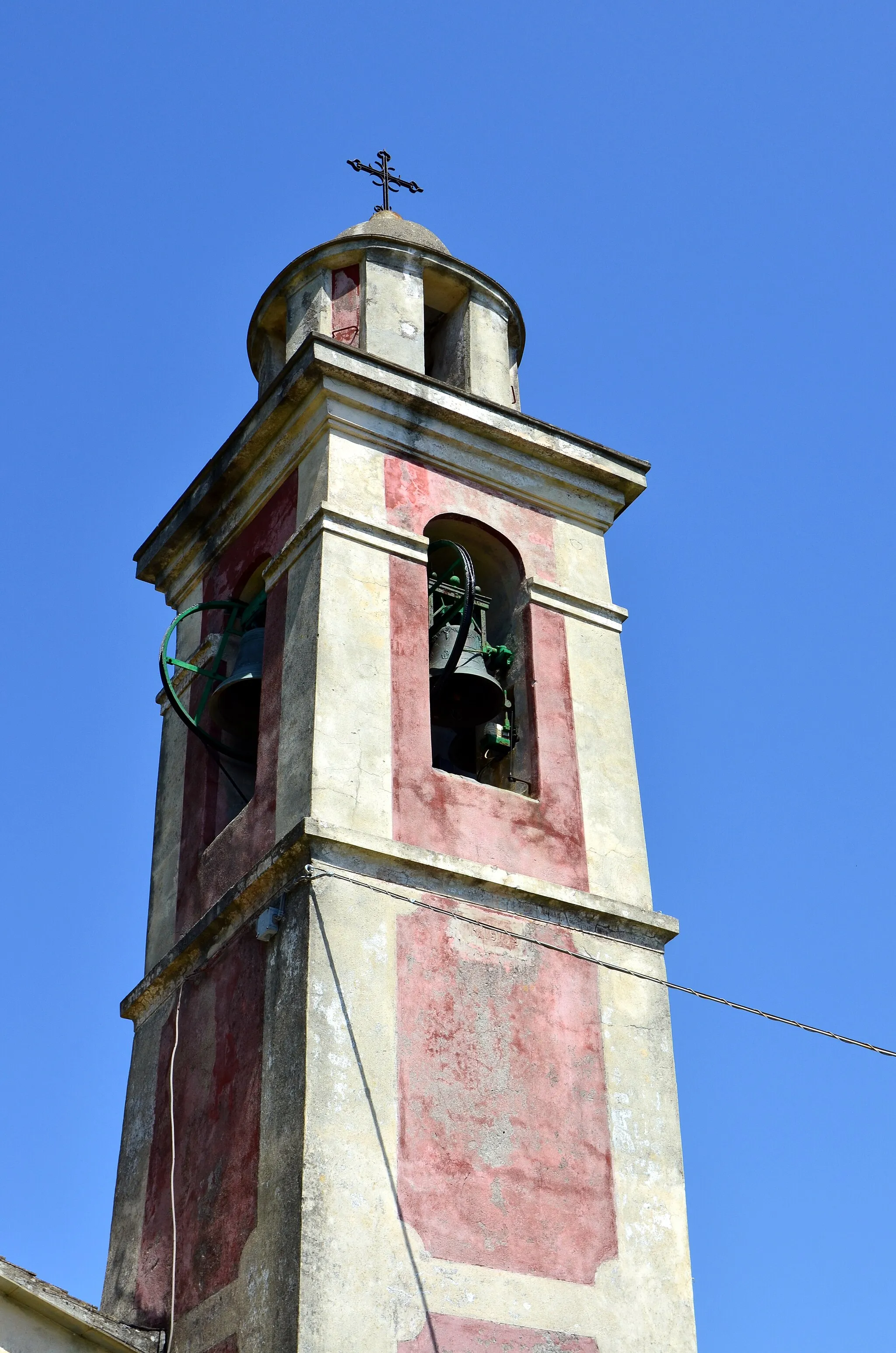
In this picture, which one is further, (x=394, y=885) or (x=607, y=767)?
(x=607, y=767)

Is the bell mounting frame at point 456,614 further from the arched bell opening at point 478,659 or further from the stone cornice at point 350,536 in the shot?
the stone cornice at point 350,536

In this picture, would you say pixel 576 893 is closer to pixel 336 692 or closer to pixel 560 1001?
pixel 560 1001

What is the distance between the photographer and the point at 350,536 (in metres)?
11.2

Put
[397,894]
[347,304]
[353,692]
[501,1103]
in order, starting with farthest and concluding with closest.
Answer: [347,304], [353,692], [397,894], [501,1103]

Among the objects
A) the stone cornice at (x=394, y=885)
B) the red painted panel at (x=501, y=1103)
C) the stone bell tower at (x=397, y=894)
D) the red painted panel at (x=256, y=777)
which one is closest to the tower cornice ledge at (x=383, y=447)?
the stone bell tower at (x=397, y=894)

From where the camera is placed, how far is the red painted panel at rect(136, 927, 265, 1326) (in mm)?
9531

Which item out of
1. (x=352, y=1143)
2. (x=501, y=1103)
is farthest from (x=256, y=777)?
(x=352, y=1143)

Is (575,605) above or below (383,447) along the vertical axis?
below

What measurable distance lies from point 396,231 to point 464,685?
13.3ft

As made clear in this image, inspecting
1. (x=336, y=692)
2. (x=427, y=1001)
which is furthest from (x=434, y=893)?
(x=336, y=692)

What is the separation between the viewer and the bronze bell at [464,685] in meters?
11.4

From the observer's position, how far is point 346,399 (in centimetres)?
1172

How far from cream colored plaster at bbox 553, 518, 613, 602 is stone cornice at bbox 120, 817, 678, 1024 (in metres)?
2.38

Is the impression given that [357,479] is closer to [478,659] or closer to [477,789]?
[478,659]
